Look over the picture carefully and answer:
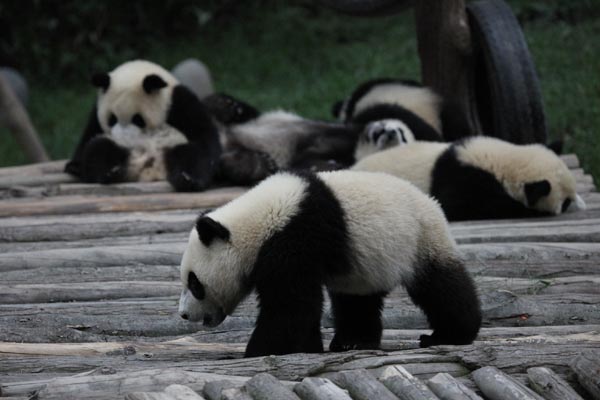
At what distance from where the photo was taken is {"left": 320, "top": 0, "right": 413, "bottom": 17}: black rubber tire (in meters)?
8.53

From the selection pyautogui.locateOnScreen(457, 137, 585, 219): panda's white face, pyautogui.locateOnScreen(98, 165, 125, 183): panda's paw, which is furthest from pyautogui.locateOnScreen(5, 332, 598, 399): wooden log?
pyautogui.locateOnScreen(98, 165, 125, 183): panda's paw

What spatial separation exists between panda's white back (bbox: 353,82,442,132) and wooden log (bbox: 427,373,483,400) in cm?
505

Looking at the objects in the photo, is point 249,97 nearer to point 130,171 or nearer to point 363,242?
point 130,171

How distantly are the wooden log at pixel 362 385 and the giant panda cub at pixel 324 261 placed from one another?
1.35 feet

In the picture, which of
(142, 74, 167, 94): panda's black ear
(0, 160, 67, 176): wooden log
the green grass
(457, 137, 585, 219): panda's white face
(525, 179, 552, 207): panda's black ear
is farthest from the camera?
the green grass

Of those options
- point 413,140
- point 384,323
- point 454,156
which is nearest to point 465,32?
point 413,140

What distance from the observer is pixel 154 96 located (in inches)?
283

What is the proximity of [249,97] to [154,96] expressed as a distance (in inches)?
214

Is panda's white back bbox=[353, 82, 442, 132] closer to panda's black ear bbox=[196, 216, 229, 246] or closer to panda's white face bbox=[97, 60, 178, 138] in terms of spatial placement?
panda's white face bbox=[97, 60, 178, 138]

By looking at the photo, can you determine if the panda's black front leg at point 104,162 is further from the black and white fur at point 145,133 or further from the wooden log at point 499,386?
the wooden log at point 499,386

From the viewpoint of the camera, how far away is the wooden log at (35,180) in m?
7.34

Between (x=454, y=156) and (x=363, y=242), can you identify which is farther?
(x=454, y=156)

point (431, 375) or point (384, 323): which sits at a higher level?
point (431, 375)

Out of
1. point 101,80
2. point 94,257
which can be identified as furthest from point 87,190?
point 94,257
